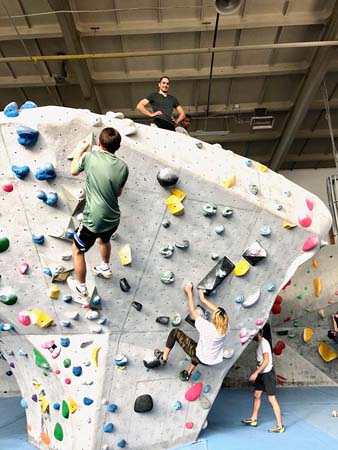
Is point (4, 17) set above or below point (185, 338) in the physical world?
above

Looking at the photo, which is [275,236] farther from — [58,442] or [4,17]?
[4,17]

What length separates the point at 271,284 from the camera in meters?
4.44

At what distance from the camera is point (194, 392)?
4.56 metres

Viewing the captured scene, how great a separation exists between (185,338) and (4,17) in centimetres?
595

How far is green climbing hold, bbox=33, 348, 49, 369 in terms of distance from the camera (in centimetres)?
450

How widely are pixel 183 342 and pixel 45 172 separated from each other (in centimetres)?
222

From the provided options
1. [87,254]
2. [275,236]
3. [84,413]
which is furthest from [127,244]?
[84,413]

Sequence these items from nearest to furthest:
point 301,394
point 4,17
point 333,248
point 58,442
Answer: point 58,442
point 4,17
point 301,394
point 333,248

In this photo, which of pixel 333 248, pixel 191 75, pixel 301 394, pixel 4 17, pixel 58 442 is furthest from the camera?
pixel 333 248

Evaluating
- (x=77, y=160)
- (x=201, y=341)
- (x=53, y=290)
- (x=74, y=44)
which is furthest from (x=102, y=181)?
(x=74, y=44)

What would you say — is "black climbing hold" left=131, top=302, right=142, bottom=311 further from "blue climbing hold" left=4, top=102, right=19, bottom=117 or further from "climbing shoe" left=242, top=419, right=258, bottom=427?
"climbing shoe" left=242, top=419, right=258, bottom=427

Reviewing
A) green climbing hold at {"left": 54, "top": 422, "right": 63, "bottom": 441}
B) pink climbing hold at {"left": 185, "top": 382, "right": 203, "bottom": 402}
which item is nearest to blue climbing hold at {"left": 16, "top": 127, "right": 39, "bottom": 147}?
pink climbing hold at {"left": 185, "top": 382, "right": 203, "bottom": 402}

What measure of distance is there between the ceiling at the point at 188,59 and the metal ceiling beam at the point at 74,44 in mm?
18

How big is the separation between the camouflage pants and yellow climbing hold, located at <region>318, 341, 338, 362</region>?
192 inches
